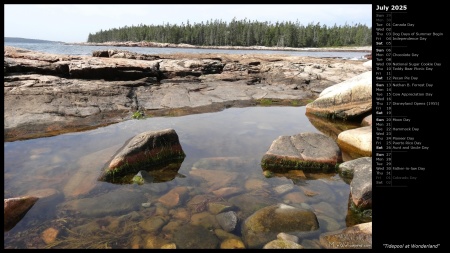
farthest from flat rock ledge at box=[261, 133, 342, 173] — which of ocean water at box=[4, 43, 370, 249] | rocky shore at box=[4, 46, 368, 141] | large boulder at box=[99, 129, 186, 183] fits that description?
rocky shore at box=[4, 46, 368, 141]

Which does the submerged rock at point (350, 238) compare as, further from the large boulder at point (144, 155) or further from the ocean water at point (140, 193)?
the large boulder at point (144, 155)

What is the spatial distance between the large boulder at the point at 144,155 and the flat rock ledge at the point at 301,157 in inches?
96.4

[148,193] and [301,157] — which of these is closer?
[148,193]

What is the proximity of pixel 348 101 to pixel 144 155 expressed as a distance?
31.4 feet

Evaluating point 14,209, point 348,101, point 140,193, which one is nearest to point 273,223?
point 140,193

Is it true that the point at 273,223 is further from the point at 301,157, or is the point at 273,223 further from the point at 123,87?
the point at 123,87

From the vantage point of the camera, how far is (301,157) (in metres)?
7.60

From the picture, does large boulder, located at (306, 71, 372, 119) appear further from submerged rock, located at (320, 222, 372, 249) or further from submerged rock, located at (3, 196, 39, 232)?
submerged rock, located at (3, 196, 39, 232)

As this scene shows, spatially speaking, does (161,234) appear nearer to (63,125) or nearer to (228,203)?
(228,203)

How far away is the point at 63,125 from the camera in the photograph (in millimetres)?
10938

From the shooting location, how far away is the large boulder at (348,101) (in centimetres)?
1252

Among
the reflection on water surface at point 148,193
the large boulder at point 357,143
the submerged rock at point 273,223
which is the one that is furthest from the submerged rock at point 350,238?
the large boulder at point 357,143
